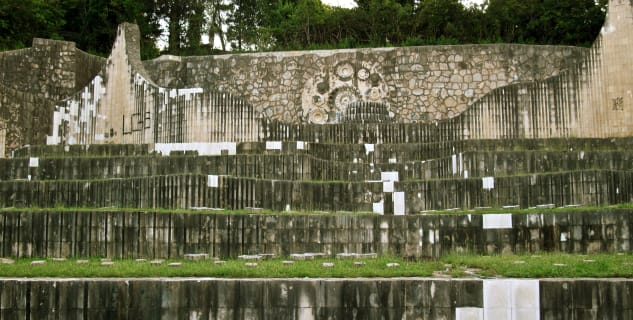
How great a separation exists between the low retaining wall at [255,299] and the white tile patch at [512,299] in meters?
0.01

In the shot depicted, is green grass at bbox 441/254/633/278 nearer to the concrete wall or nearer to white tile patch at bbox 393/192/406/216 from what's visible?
white tile patch at bbox 393/192/406/216

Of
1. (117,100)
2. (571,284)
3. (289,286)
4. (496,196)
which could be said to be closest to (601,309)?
(571,284)

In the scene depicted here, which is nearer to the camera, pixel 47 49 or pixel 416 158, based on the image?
pixel 416 158

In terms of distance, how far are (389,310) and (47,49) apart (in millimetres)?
22698

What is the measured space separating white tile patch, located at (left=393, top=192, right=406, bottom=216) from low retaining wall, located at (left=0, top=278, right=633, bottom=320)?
18.7 ft

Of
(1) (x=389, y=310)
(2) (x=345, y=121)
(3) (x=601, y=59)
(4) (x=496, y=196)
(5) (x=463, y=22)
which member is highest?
(5) (x=463, y=22)

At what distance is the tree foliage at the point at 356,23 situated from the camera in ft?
106

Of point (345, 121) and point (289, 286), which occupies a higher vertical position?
point (345, 121)

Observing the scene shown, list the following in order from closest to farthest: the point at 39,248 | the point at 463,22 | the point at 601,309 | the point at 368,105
Result: the point at 601,309 → the point at 39,248 → the point at 368,105 → the point at 463,22

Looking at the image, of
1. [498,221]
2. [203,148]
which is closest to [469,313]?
[498,221]

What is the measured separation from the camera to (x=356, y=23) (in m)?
34.8

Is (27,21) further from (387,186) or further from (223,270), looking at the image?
(223,270)

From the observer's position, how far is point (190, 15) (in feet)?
133

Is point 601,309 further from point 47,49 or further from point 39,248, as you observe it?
point 47,49
